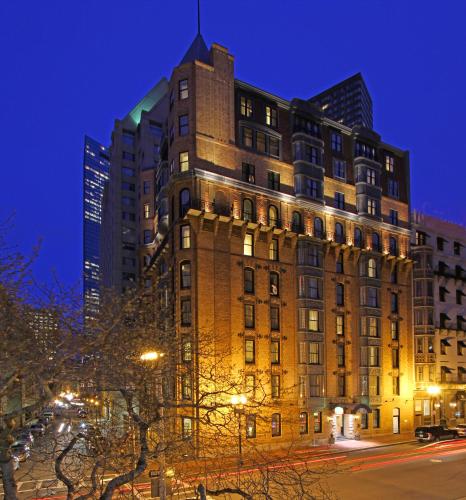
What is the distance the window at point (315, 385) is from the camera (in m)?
45.9

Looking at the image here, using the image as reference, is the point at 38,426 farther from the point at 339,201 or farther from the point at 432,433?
the point at 339,201

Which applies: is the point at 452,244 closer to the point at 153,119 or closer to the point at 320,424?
the point at 320,424

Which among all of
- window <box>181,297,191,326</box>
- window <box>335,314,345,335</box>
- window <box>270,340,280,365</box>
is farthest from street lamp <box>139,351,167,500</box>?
window <box>335,314,345,335</box>

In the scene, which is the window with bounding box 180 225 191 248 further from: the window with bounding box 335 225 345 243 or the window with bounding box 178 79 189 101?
the window with bounding box 335 225 345 243

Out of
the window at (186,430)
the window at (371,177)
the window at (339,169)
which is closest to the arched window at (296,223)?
the window at (339,169)

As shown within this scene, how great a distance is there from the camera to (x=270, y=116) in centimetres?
4797

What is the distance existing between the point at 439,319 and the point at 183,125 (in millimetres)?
39678

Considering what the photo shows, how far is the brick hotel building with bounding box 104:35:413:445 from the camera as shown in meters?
41.8

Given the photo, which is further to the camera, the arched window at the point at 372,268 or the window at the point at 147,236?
the window at the point at 147,236

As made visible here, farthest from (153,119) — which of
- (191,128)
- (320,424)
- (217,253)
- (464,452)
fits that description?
(464,452)

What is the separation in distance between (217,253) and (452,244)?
37.8m

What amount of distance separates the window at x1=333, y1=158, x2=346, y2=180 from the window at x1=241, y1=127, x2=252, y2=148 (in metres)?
11.4

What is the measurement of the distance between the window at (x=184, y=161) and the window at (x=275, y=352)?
17.0 metres

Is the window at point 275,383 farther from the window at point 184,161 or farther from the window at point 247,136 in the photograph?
the window at point 247,136
